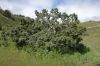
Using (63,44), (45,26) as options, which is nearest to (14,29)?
(45,26)

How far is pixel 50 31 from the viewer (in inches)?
1024

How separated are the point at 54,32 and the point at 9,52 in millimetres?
16534

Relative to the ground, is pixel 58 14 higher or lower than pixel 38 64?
higher

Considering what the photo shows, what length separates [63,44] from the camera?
26.0 metres

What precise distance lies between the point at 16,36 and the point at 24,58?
50.9 ft

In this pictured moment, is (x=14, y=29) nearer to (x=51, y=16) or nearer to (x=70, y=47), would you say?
(x=51, y=16)

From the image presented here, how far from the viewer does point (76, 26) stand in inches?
1148

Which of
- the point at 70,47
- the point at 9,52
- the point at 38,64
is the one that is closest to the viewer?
the point at 38,64

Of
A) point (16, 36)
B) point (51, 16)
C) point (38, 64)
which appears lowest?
point (38, 64)

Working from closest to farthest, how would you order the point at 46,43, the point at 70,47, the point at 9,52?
the point at 9,52 < the point at 46,43 < the point at 70,47

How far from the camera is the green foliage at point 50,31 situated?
24516mm

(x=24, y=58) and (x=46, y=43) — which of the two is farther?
(x=46, y=43)

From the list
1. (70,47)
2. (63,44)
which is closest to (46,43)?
(63,44)

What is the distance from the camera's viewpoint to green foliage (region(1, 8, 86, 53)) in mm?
24516
